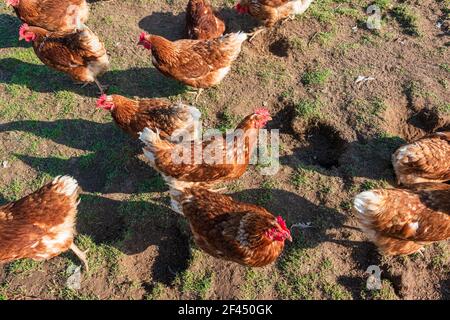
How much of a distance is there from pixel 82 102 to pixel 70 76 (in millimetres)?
493

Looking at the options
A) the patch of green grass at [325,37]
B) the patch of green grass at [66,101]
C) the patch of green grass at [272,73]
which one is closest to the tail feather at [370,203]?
the patch of green grass at [272,73]

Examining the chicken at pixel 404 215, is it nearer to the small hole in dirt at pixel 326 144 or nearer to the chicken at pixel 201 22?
the small hole in dirt at pixel 326 144

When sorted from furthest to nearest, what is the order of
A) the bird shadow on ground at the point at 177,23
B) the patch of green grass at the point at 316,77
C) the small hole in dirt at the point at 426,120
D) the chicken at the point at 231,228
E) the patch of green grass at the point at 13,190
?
the bird shadow on ground at the point at 177,23 → the patch of green grass at the point at 316,77 → the small hole in dirt at the point at 426,120 → the patch of green grass at the point at 13,190 → the chicken at the point at 231,228

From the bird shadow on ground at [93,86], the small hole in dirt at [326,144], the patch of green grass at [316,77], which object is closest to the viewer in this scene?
the small hole in dirt at [326,144]

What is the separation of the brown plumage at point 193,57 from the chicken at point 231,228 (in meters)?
1.95

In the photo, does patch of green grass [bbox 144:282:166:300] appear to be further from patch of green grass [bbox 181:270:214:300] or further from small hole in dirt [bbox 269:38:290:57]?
small hole in dirt [bbox 269:38:290:57]

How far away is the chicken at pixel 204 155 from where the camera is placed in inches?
178

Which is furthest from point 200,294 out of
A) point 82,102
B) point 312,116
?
point 82,102

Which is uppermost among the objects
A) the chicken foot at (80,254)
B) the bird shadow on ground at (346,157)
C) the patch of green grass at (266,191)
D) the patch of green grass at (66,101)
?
the patch of green grass at (66,101)

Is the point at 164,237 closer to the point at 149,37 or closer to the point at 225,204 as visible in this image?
the point at 225,204

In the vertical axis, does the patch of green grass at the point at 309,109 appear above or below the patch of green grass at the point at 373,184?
above

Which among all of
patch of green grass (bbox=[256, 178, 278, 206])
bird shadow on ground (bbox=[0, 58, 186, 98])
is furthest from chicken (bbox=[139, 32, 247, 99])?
patch of green grass (bbox=[256, 178, 278, 206])

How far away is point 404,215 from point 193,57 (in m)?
3.55

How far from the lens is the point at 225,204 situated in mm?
4324
